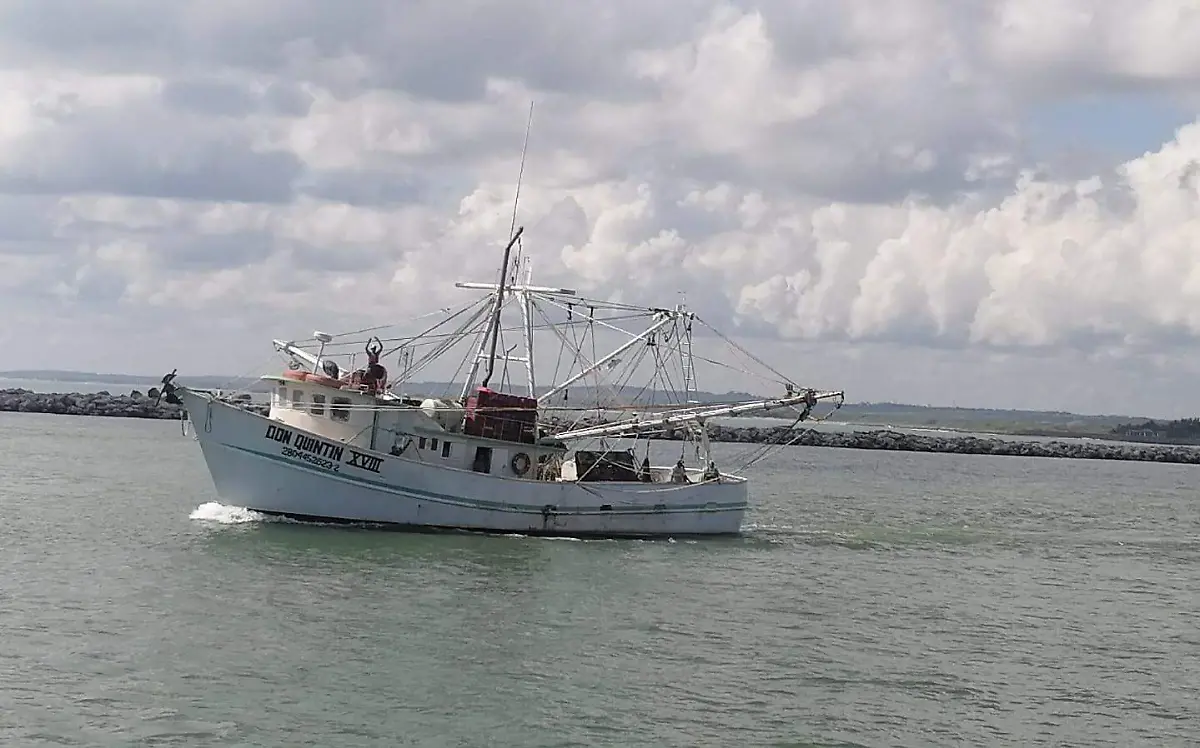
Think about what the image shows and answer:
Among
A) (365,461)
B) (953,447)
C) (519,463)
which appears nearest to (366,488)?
(365,461)

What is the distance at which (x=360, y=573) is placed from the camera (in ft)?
98.3

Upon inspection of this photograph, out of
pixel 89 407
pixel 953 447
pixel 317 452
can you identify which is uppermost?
pixel 953 447

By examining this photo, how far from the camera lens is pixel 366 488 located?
35.8 metres

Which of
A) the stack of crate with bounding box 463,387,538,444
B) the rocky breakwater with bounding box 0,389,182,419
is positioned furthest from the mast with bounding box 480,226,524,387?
the rocky breakwater with bounding box 0,389,182,419

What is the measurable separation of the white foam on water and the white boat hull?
26cm

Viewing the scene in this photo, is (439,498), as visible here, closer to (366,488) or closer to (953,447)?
(366,488)

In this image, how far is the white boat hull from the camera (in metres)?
35.3

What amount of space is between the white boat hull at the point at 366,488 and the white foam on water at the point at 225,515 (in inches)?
10.3

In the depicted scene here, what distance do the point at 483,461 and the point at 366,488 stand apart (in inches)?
131

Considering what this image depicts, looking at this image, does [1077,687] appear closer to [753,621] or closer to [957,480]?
[753,621]

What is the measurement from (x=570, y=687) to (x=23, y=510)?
2413 centimetres

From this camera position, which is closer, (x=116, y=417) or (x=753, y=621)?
(x=753, y=621)

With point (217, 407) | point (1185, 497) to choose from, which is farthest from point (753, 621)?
point (1185, 497)

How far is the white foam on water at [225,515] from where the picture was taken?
119 ft
